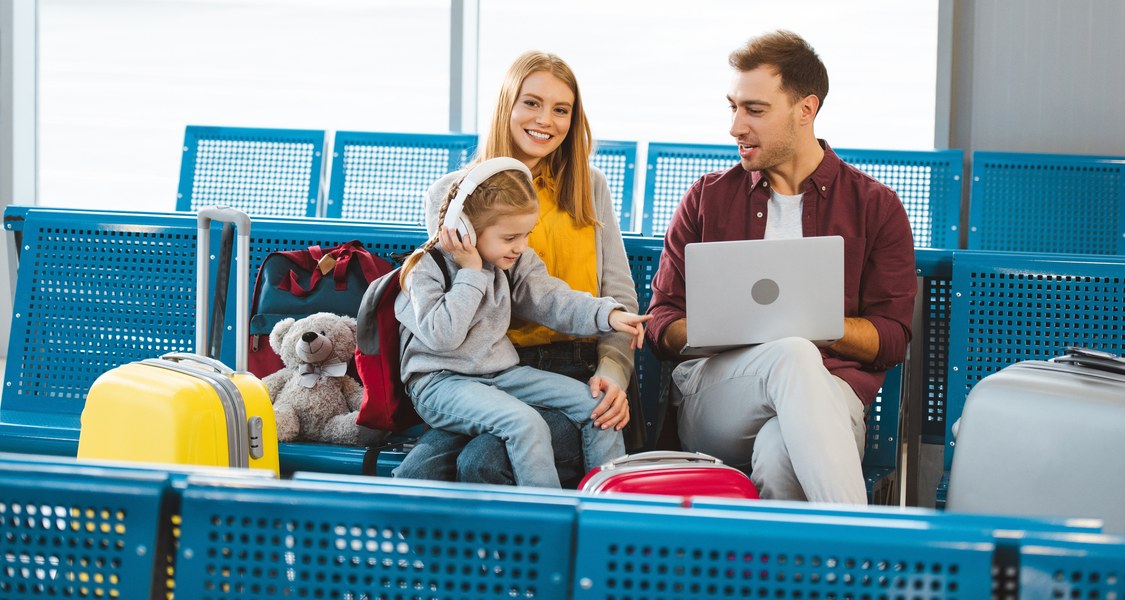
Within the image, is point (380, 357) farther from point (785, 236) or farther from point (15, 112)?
point (15, 112)

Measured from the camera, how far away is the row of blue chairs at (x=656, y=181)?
4957mm

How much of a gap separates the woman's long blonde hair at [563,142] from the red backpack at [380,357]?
0.41m

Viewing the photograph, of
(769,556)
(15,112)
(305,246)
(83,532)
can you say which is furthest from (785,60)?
(15,112)

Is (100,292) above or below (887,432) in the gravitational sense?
above

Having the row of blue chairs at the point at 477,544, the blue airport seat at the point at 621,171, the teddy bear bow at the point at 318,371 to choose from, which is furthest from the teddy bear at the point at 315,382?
the blue airport seat at the point at 621,171

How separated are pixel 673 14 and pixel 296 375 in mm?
3740

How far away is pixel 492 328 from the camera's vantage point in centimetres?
256

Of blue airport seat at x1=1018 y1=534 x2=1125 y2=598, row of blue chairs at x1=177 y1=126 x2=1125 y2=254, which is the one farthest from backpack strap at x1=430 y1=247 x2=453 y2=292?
row of blue chairs at x1=177 y1=126 x2=1125 y2=254

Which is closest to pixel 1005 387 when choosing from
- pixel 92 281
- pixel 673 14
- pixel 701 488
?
pixel 701 488

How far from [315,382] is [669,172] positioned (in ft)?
9.37

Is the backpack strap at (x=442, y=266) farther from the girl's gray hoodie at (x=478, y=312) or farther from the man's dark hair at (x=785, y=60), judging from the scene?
the man's dark hair at (x=785, y=60)

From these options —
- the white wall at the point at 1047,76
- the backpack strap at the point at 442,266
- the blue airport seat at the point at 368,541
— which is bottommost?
the blue airport seat at the point at 368,541

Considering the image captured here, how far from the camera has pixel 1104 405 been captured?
200 cm

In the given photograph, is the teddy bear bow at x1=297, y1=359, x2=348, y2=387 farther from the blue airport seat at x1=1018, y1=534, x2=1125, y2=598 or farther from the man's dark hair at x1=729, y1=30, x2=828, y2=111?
the blue airport seat at x1=1018, y1=534, x2=1125, y2=598
